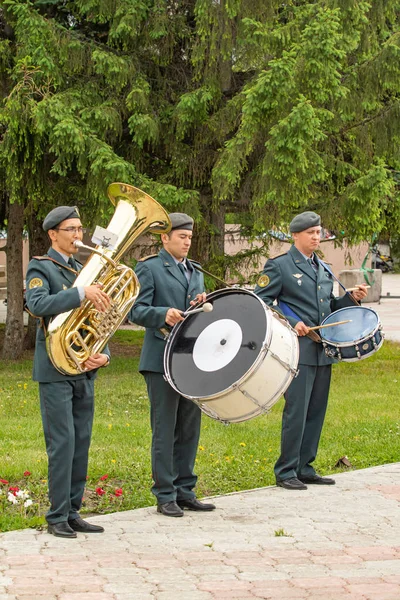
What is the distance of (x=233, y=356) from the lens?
6266mm

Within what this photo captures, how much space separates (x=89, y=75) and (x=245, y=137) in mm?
2385

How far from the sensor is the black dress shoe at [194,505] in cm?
688

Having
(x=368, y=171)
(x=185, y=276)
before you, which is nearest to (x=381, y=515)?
(x=185, y=276)

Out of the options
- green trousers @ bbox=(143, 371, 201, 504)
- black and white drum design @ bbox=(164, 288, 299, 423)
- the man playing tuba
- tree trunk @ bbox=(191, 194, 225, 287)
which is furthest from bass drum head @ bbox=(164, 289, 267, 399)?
tree trunk @ bbox=(191, 194, 225, 287)

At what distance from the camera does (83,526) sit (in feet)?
20.6

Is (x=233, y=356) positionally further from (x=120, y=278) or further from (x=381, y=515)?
(x=381, y=515)

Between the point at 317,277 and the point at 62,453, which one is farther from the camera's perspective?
the point at 317,277

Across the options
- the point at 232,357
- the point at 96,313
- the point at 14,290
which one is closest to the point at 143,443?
the point at 232,357

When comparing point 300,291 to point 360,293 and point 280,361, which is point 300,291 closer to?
point 360,293

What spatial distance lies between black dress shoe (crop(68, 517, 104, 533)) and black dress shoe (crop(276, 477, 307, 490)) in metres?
1.74

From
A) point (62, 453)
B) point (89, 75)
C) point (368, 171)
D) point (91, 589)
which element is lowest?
point (91, 589)

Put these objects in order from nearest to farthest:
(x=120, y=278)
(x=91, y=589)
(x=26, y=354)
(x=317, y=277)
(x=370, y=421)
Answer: (x=91, y=589), (x=120, y=278), (x=317, y=277), (x=370, y=421), (x=26, y=354)

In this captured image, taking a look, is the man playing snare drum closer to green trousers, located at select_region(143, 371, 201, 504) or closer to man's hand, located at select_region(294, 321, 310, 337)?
man's hand, located at select_region(294, 321, 310, 337)

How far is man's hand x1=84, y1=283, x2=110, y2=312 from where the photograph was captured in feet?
19.3
